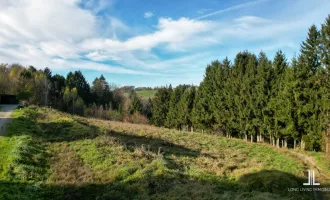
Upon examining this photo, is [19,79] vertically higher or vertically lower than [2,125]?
higher

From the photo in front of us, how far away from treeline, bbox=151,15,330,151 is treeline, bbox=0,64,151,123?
901 inches

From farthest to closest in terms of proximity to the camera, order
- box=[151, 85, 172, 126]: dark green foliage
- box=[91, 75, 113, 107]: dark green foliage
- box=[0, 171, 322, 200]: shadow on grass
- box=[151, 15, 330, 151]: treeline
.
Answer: box=[91, 75, 113, 107]: dark green foliage, box=[151, 85, 172, 126]: dark green foliage, box=[151, 15, 330, 151]: treeline, box=[0, 171, 322, 200]: shadow on grass

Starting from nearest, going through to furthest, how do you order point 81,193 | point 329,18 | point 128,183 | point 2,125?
point 81,193
point 128,183
point 2,125
point 329,18

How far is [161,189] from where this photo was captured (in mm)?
7418

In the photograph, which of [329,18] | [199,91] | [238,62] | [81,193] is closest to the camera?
[81,193]

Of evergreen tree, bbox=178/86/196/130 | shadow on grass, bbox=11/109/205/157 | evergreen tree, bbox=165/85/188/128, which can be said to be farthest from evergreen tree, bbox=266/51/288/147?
evergreen tree, bbox=165/85/188/128

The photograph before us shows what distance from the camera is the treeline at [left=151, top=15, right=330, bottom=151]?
63.3 feet

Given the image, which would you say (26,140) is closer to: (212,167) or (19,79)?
(212,167)

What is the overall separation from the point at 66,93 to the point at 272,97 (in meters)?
47.0

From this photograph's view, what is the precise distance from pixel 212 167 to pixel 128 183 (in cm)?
491

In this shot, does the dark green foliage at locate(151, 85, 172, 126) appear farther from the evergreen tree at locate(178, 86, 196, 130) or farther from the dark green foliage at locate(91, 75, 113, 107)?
the dark green foliage at locate(91, 75, 113, 107)

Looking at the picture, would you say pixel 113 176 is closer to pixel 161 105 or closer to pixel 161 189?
pixel 161 189

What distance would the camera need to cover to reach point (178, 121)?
43750 mm

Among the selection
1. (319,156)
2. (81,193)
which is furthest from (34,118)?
(319,156)
